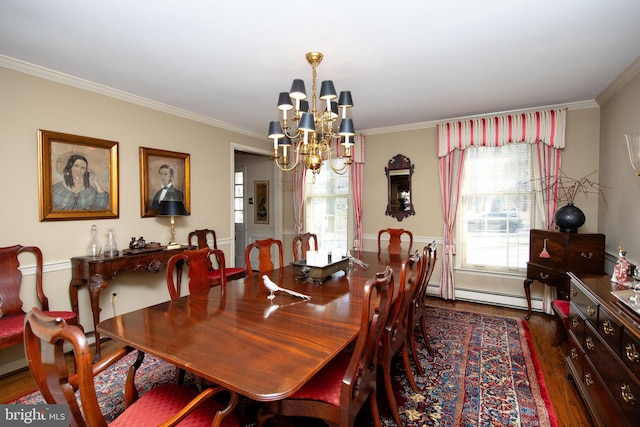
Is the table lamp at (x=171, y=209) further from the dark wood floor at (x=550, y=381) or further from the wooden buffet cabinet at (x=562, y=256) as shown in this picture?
the wooden buffet cabinet at (x=562, y=256)

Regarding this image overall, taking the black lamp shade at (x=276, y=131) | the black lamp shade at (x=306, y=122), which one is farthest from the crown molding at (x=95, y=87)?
the black lamp shade at (x=306, y=122)

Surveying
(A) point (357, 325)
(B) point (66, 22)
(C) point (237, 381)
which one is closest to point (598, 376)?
(A) point (357, 325)

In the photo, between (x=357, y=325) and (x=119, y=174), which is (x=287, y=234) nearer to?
(x=119, y=174)

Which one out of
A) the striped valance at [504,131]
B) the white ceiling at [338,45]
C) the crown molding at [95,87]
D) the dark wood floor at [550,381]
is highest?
the white ceiling at [338,45]

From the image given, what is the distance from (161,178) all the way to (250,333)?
2.86 m

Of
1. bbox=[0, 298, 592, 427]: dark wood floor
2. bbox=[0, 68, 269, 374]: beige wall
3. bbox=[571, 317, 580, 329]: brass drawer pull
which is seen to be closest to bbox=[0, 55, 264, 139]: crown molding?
bbox=[0, 68, 269, 374]: beige wall

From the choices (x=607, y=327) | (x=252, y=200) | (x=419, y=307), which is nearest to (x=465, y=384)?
(x=419, y=307)

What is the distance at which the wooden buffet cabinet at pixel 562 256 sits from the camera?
3.03 metres

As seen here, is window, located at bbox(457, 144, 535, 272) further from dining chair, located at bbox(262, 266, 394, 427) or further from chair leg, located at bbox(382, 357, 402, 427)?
dining chair, located at bbox(262, 266, 394, 427)

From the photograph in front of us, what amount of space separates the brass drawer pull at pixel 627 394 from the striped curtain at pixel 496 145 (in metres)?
2.61

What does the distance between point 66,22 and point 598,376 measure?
3943 millimetres

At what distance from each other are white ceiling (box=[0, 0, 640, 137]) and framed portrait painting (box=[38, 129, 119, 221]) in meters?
0.62

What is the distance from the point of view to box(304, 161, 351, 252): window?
17.1 feet

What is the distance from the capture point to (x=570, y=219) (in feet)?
10.4
